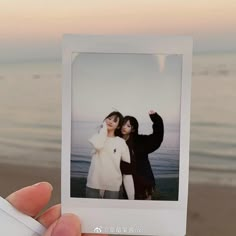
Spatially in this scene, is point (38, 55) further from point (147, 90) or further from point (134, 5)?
point (147, 90)

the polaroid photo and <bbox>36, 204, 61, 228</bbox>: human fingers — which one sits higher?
the polaroid photo

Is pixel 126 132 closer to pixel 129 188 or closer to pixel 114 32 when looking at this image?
pixel 129 188

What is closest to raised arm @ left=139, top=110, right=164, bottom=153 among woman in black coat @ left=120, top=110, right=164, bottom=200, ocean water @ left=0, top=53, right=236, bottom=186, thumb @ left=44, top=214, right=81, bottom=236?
woman in black coat @ left=120, top=110, right=164, bottom=200

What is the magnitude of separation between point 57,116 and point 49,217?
1.71ft

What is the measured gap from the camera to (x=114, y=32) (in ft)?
3.37

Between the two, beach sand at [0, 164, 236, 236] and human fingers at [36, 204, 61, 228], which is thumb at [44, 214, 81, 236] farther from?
beach sand at [0, 164, 236, 236]

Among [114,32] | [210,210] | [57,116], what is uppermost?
[114,32]

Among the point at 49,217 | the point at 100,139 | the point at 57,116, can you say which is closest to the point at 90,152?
the point at 100,139

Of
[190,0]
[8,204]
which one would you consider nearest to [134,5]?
[190,0]

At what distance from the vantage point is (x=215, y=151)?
3.41 ft

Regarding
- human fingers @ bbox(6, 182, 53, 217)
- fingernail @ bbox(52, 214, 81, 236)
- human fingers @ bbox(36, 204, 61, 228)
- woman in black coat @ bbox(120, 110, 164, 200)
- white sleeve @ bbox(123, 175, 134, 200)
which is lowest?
human fingers @ bbox(36, 204, 61, 228)

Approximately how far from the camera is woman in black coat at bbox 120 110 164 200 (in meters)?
0.50

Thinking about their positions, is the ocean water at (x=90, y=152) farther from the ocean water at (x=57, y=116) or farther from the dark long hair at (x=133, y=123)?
the ocean water at (x=57, y=116)

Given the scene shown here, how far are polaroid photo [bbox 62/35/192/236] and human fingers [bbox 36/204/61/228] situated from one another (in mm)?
72
